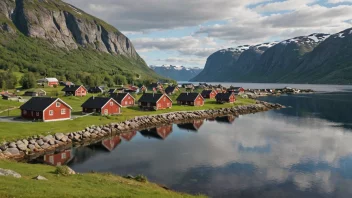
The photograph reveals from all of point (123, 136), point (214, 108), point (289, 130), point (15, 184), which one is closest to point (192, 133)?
point (123, 136)

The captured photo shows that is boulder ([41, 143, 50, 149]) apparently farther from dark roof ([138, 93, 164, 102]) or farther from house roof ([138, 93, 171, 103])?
dark roof ([138, 93, 164, 102])

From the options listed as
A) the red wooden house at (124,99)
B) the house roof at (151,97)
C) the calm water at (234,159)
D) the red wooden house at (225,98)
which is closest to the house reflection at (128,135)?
the calm water at (234,159)

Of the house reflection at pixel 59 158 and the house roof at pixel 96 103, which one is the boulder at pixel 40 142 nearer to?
the house reflection at pixel 59 158

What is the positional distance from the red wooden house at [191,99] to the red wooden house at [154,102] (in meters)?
12.2

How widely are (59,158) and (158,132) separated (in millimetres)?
28093

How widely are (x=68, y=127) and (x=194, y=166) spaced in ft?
100.0

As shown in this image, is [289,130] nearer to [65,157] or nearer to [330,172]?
[330,172]

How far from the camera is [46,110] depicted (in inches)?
2670

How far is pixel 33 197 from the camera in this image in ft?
63.4

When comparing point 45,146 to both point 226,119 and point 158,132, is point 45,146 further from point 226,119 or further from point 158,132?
point 226,119

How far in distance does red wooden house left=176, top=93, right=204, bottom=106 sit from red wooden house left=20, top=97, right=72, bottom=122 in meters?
49.2

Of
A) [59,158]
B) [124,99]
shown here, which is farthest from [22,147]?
[124,99]

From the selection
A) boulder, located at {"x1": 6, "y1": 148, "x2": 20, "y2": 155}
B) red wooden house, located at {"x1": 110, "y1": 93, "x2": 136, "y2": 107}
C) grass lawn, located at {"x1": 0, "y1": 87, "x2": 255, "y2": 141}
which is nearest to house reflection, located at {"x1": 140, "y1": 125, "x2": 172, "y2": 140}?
grass lawn, located at {"x1": 0, "y1": 87, "x2": 255, "y2": 141}

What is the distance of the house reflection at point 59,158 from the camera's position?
45.5 m
